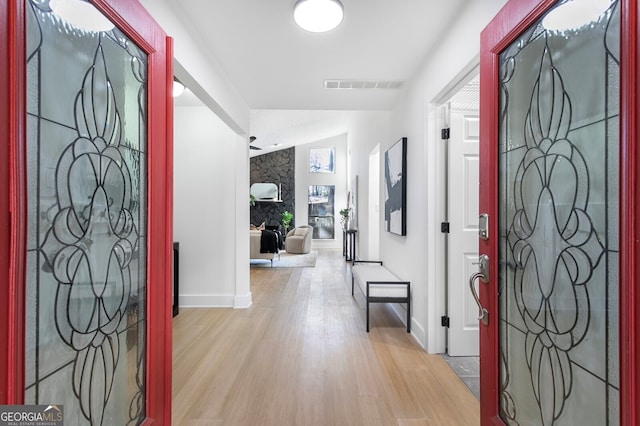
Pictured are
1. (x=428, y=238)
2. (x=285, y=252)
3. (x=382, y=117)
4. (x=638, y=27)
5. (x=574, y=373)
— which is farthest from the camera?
(x=285, y=252)

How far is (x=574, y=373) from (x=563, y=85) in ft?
3.04

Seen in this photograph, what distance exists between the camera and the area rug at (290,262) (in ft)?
22.6

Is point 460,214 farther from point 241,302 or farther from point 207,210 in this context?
point 207,210

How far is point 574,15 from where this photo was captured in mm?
978

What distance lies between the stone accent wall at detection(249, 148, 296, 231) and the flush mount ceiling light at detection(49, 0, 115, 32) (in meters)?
9.59

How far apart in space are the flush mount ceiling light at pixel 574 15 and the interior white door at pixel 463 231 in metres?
1.52

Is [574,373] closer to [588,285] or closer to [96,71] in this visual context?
[588,285]

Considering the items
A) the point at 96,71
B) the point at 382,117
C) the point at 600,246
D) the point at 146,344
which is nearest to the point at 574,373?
the point at 600,246

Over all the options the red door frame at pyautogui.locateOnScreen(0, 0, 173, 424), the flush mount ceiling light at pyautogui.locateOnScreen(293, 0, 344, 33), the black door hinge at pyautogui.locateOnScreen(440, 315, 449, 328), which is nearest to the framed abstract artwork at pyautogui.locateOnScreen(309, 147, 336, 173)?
the black door hinge at pyautogui.locateOnScreen(440, 315, 449, 328)

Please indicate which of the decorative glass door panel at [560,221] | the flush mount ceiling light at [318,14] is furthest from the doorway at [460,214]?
the decorative glass door panel at [560,221]

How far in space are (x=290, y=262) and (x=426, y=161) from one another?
5203 mm

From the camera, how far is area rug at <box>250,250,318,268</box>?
689cm

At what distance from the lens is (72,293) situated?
103 centimetres

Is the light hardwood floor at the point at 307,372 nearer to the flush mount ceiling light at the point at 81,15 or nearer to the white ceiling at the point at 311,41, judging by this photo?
the flush mount ceiling light at the point at 81,15
